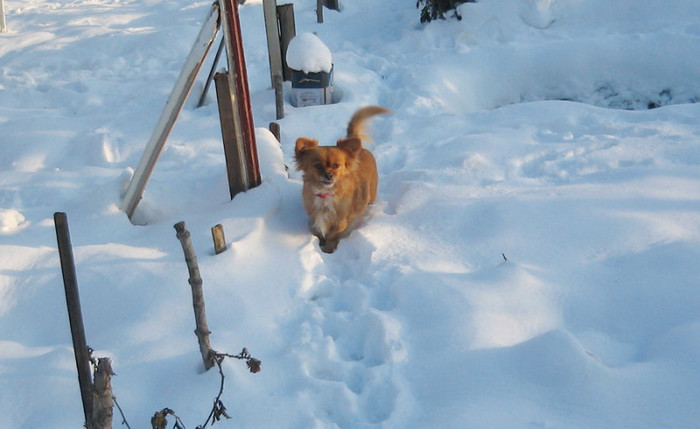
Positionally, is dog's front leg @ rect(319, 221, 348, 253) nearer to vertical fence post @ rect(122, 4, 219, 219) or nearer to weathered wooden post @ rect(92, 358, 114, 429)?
vertical fence post @ rect(122, 4, 219, 219)

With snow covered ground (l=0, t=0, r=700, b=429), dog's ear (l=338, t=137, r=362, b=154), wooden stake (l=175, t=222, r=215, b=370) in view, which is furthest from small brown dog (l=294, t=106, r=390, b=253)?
wooden stake (l=175, t=222, r=215, b=370)

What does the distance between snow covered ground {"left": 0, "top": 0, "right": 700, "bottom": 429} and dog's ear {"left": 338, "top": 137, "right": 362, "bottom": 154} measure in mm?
516

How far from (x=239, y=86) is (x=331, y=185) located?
0.90m

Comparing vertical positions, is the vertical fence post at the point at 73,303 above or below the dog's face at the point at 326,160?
above

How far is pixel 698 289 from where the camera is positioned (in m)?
2.96

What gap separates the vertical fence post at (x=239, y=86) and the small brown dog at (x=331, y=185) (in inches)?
15.5

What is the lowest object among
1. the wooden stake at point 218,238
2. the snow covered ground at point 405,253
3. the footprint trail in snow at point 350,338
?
the footprint trail in snow at point 350,338

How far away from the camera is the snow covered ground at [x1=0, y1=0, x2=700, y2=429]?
254 cm

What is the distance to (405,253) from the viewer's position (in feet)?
12.1

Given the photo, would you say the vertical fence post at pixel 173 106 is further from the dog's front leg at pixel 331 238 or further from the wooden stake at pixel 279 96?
the wooden stake at pixel 279 96

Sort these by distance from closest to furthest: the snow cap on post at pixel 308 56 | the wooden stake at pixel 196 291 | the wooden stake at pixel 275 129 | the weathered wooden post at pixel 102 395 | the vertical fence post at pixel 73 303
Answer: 1. the weathered wooden post at pixel 102 395
2. the vertical fence post at pixel 73 303
3. the wooden stake at pixel 196 291
4. the wooden stake at pixel 275 129
5. the snow cap on post at pixel 308 56

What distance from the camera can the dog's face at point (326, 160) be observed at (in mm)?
3801

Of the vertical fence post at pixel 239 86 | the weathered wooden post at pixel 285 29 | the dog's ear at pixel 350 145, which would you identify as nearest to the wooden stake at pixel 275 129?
the vertical fence post at pixel 239 86

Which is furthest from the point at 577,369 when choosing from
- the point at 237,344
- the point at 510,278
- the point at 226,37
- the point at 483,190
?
the point at 226,37
